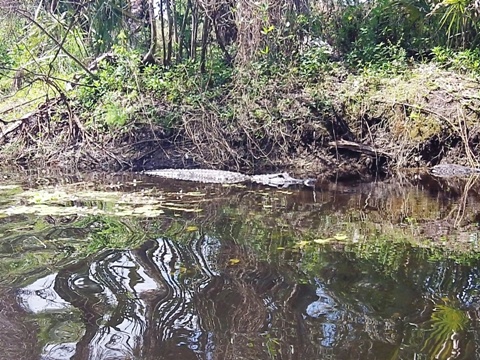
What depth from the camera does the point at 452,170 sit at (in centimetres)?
629

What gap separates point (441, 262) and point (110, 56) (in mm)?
7243

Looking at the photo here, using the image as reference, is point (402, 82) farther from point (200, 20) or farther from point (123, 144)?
point (123, 144)

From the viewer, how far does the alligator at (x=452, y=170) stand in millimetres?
6086

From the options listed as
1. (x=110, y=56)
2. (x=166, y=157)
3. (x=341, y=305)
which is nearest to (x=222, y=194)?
(x=166, y=157)

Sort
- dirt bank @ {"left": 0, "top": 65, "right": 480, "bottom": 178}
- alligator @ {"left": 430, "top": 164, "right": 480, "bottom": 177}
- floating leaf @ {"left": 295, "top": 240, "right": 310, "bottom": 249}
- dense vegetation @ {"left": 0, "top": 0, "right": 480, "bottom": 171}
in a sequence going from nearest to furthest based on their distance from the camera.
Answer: floating leaf @ {"left": 295, "top": 240, "right": 310, "bottom": 249}, alligator @ {"left": 430, "top": 164, "right": 480, "bottom": 177}, dirt bank @ {"left": 0, "top": 65, "right": 480, "bottom": 178}, dense vegetation @ {"left": 0, "top": 0, "right": 480, "bottom": 171}

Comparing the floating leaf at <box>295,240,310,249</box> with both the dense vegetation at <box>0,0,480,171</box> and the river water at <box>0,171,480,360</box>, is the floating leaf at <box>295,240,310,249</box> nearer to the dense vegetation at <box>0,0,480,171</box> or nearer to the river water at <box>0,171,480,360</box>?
the river water at <box>0,171,480,360</box>

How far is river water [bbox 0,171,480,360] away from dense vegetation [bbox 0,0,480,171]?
8.35 ft

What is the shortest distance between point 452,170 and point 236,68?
3.29 metres

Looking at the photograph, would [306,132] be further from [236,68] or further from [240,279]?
[240,279]

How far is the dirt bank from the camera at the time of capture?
661 cm

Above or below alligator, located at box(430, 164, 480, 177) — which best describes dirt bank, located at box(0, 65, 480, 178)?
above

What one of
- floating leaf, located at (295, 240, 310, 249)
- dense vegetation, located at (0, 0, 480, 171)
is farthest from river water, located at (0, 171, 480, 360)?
dense vegetation, located at (0, 0, 480, 171)

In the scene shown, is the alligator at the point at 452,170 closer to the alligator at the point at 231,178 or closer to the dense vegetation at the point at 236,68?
the dense vegetation at the point at 236,68

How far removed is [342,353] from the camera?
5.75 feet
